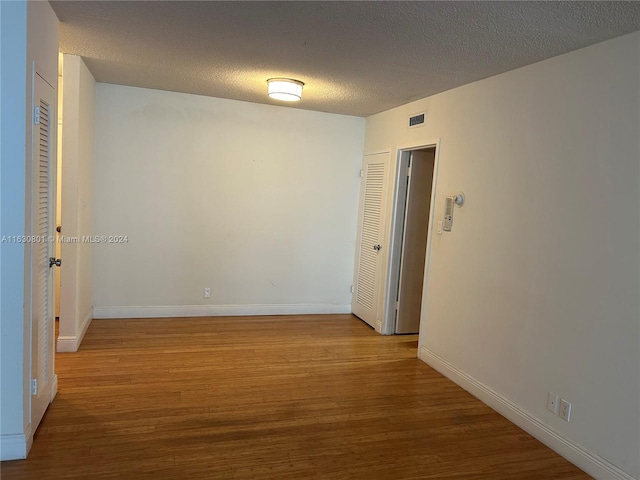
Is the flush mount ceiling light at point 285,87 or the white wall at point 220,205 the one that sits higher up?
the flush mount ceiling light at point 285,87

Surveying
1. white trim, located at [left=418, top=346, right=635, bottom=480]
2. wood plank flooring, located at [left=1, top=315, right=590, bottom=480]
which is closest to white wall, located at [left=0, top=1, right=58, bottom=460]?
wood plank flooring, located at [left=1, top=315, right=590, bottom=480]

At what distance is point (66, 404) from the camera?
115 inches

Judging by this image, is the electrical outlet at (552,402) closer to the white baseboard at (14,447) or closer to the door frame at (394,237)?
the door frame at (394,237)

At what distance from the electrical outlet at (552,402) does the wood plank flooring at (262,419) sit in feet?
0.80

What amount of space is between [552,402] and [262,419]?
6.10 ft

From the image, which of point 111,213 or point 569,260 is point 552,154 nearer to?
point 569,260

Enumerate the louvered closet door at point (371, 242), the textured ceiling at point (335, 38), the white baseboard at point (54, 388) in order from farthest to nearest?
the louvered closet door at point (371, 242) → the white baseboard at point (54, 388) → the textured ceiling at point (335, 38)

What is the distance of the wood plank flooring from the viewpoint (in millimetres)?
2410

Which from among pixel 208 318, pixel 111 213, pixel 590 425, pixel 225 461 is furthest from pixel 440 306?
pixel 111 213

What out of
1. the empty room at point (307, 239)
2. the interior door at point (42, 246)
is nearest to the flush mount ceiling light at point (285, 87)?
the empty room at point (307, 239)

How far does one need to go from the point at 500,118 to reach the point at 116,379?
3.50 metres

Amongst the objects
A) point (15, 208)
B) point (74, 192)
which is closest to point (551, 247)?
point (15, 208)

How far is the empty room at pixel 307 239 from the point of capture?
236 centimetres

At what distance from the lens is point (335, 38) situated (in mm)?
2758
